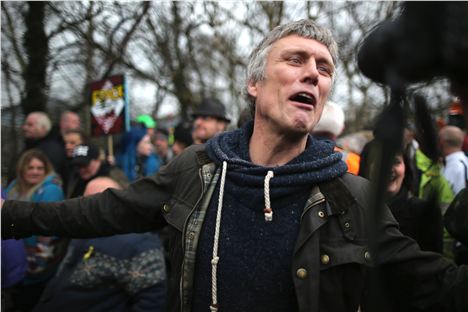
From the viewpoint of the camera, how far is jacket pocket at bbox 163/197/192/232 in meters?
1.85

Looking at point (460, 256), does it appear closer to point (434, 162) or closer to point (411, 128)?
point (434, 162)

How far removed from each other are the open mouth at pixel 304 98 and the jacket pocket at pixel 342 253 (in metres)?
0.57

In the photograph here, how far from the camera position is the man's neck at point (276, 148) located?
1.94m

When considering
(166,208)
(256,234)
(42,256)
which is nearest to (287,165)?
(256,234)

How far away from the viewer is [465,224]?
58.1 inches

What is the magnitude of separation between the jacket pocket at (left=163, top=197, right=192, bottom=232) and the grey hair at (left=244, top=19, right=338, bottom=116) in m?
0.61

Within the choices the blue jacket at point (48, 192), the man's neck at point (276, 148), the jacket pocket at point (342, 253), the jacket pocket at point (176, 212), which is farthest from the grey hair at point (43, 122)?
the jacket pocket at point (342, 253)

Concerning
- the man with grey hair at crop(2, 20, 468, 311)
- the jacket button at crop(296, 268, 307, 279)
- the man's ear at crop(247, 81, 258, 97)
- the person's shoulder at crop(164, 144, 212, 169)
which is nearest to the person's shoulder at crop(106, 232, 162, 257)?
the man with grey hair at crop(2, 20, 468, 311)

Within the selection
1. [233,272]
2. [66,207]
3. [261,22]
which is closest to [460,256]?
[233,272]

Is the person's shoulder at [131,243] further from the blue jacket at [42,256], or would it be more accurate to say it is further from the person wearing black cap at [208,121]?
the person wearing black cap at [208,121]

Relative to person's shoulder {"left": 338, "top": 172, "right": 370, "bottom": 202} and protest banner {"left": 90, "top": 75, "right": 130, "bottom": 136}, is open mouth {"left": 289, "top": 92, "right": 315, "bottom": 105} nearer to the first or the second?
person's shoulder {"left": 338, "top": 172, "right": 370, "bottom": 202}

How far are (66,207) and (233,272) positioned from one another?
2.58 feet

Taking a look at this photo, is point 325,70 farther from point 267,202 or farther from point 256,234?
point 256,234

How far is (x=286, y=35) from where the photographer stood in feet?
6.43
